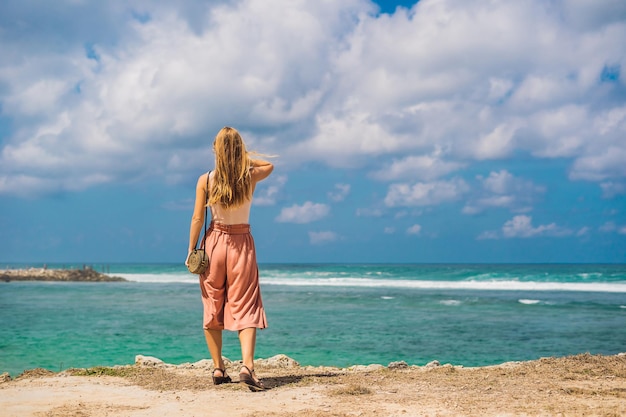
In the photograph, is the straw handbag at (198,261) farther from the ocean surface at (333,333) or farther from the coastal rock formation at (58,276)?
the coastal rock formation at (58,276)

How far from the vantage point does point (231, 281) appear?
5488mm

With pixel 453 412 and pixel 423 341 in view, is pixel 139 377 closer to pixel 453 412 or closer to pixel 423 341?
pixel 453 412

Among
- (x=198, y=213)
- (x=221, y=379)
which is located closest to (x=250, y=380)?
(x=221, y=379)

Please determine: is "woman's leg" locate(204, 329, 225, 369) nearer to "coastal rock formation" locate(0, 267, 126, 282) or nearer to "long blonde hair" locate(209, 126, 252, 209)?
"long blonde hair" locate(209, 126, 252, 209)

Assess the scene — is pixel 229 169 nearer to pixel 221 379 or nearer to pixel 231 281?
pixel 231 281

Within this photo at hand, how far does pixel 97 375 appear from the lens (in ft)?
20.8

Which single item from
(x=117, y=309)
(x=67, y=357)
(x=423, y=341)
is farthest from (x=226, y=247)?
(x=117, y=309)

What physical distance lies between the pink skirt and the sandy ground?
0.63 metres

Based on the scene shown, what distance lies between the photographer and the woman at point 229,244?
5391 millimetres

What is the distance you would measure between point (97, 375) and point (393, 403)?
11.4 feet

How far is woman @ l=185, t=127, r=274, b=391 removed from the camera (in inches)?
212

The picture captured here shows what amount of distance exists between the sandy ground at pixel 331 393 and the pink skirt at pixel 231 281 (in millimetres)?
628

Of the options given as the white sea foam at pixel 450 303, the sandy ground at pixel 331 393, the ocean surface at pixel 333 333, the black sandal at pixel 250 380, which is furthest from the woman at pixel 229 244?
the white sea foam at pixel 450 303

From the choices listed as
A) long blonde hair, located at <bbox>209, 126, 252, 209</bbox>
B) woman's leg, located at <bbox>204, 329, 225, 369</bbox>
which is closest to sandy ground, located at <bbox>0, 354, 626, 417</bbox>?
woman's leg, located at <bbox>204, 329, 225, 369</bbox>
